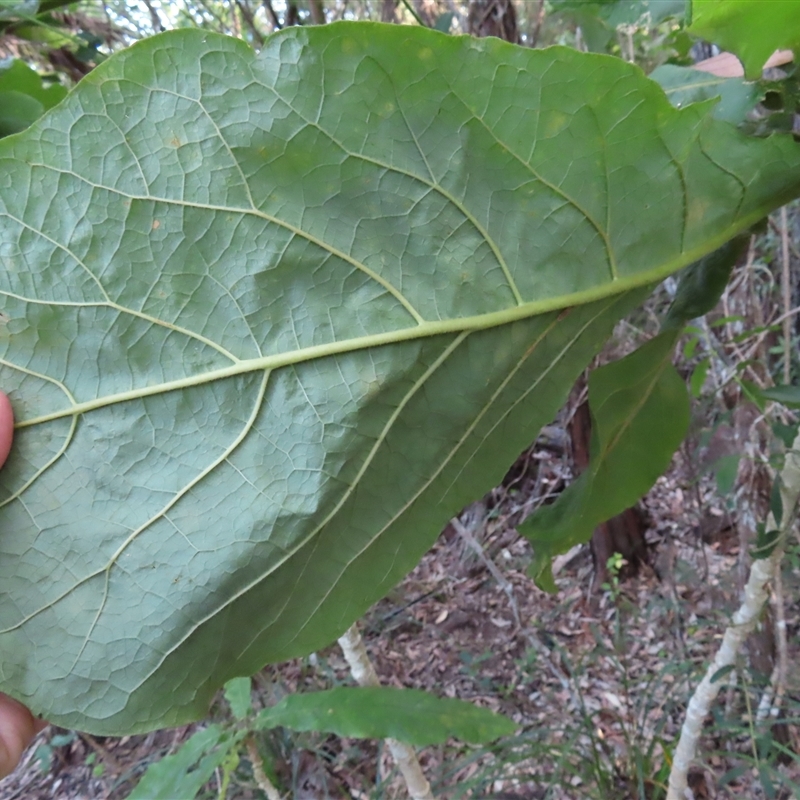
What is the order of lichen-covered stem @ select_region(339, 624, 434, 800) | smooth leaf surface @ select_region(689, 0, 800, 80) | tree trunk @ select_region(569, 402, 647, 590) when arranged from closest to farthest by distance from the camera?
1. smooth leaf surface @ select_region(689, 0, 800, 80)
2. lichen-covered stem @ select_region(339, 624, 434, 800)
3. tree trunk @ select_region(569, 402, 647, 590)

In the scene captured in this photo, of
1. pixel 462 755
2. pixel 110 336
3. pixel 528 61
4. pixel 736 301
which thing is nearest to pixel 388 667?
pixel 462 755

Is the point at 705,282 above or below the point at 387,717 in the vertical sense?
above

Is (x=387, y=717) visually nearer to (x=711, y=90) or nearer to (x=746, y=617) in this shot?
(x=746, y=617)

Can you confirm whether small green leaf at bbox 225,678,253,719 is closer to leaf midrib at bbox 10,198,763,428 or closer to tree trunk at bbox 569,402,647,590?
leaf midrib at bbox 10,198,763,428

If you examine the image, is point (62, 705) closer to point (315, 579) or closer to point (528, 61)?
point (315, 579)

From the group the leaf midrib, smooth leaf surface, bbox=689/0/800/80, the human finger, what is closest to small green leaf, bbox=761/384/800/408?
the leaf midrib

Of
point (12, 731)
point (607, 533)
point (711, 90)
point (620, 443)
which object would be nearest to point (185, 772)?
point (12, 731)

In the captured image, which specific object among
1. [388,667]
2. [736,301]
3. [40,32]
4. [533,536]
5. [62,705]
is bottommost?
[388,667]
